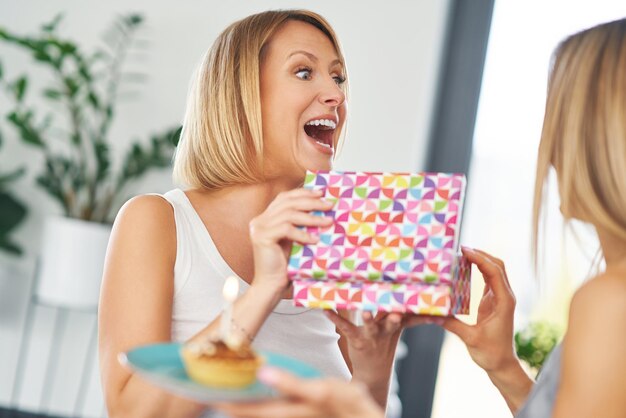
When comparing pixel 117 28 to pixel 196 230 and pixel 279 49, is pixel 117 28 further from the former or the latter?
pixel 196 230

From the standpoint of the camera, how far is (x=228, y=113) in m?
1.70

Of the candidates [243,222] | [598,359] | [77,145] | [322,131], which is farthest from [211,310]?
[77,145]

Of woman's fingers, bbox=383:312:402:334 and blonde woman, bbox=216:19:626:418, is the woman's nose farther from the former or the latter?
blonde woman, bbox=216:19:626:418

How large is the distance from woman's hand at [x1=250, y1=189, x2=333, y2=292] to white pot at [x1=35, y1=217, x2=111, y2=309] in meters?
2.12

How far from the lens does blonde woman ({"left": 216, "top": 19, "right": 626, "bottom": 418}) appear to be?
938mm

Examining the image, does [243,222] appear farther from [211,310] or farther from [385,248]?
[385,248]

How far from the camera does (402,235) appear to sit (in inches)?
50.1

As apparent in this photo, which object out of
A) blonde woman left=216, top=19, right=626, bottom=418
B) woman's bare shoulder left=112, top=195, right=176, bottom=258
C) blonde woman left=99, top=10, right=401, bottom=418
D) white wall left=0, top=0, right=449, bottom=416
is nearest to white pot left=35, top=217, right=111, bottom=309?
white wall left=0, top=0, right=449, bottom=416

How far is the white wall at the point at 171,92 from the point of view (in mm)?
3730

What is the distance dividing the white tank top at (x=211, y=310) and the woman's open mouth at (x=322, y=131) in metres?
0.34

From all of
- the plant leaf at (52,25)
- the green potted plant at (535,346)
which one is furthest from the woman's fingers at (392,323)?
the plant leaf at (52,25)

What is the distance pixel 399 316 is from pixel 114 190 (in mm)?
2497

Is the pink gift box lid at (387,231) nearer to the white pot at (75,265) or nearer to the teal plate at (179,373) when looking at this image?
the teal plate at (179,373)

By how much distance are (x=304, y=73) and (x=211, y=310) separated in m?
0.59
